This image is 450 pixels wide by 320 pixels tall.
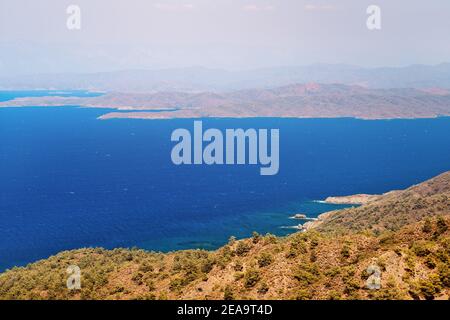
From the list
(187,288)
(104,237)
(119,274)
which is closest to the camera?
(187,288)

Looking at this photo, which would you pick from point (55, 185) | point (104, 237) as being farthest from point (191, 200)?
point (55, 185)

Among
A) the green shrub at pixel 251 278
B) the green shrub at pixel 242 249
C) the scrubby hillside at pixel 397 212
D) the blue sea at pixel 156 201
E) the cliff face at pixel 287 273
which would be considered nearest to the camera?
the cliff face at pixel 287 273

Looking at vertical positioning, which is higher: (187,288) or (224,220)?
(187,288)

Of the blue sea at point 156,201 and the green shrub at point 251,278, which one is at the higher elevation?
the green shrub at point 251,278

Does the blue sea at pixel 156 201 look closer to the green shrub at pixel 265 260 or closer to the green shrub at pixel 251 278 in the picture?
the green shrub at pixel 265 260

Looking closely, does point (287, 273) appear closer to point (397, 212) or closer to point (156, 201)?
point (397, 212)

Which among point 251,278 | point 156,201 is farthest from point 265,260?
point 156,201

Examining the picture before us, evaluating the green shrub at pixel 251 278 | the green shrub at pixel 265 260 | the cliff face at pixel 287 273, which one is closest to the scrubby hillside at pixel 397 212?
the cliff face at pixel 287 273

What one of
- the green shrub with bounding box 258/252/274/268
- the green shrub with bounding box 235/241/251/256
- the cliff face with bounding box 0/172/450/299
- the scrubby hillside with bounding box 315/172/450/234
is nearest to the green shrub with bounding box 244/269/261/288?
the cliff face with bounding box 0/172/450/299
